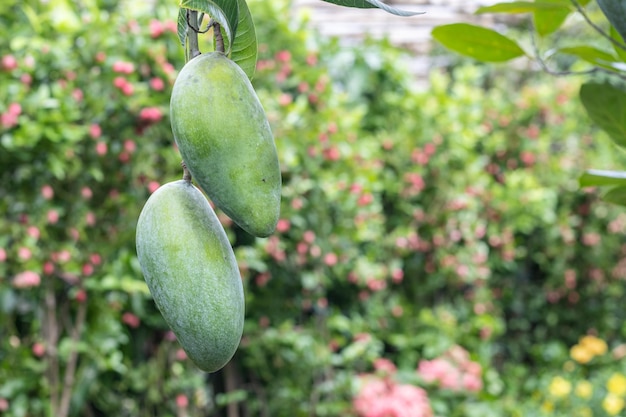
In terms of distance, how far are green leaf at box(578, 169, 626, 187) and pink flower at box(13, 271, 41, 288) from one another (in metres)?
1.69

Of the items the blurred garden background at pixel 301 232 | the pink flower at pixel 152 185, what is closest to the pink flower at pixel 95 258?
the blurred garden background at pixel 301 232

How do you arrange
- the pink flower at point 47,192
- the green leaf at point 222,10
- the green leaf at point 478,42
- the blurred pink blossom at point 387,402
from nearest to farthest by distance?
the green leaf at point 222,10 → the green leaf at point 478,42 → the pink flower at point 47,192 → the blurred pink blossom at point 387,402

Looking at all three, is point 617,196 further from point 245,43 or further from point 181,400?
point 181,400

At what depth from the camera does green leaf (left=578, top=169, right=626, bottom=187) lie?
70 centimetres

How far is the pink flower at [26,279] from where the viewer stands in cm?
211

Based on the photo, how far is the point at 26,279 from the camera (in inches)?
83.0

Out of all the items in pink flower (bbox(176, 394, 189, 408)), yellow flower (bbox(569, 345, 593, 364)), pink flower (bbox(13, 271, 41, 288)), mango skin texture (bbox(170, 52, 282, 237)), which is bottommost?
yellow flower (bbox(569, 345, 593, 364))

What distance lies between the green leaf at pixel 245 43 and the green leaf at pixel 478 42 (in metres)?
0.40

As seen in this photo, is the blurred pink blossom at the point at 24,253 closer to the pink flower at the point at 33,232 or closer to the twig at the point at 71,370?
the pink flower at the point at 33,232

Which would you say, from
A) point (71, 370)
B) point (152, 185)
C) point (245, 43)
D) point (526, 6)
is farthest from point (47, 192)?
point (245, 43)

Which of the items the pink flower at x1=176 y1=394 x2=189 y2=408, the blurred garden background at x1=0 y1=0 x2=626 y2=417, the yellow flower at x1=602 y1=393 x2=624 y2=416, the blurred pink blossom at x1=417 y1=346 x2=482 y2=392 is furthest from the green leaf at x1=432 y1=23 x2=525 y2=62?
the yellow flower at x1=602 y1=393 x2=624 y2=416

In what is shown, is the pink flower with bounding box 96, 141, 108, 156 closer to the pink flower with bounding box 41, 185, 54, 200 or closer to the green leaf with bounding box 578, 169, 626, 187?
the pink flower with bounding box 41, 185, 54, 200

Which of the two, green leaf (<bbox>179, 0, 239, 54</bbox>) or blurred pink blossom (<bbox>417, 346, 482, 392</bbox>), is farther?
blurred pink blossom (<bbox>417, 346, 482, 392</bbox>)

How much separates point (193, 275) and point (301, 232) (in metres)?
2.39
